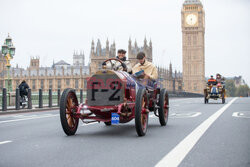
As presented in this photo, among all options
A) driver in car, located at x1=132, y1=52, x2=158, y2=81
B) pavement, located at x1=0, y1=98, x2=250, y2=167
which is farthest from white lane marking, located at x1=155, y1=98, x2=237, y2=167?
driver in car, located at x1=132, y1=52, x2=158, y2=81

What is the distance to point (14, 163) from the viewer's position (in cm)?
405

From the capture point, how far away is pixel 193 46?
134125 millimetres

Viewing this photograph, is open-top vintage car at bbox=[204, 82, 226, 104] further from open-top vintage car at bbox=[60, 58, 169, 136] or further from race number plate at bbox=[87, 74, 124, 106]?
race number plate at bbox=[87, 74, 124, 106]

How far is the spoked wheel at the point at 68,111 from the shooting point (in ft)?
20.4

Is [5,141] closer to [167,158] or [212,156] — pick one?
[167,158]

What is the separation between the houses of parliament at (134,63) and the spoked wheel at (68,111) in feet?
333

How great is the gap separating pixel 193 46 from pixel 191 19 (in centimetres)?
961

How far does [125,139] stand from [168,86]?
122 metres

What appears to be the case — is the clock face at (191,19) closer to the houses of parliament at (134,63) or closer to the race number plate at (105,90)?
the houses of parliament at (134,63)

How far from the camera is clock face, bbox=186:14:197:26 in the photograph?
13250 cm

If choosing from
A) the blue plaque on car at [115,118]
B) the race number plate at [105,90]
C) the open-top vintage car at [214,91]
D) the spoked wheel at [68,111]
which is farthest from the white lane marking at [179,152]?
the open-top vintage car at [214,91]

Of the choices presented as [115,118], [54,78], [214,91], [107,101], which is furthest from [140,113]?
[54,78]

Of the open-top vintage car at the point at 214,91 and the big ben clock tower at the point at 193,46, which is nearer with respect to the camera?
the open-top vintage car at the point at 214,91

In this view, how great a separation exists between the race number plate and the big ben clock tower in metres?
129
